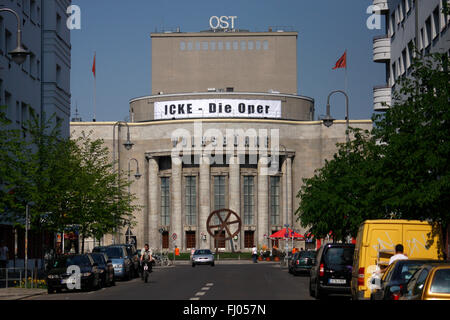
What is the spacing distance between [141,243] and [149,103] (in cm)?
1943

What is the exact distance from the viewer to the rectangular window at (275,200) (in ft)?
409

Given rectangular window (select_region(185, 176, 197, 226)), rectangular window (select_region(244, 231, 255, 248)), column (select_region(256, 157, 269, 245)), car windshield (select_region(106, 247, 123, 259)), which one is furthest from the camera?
rectangular window (select_region(244, 231, 255, 248))

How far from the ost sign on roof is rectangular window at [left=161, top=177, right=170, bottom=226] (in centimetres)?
898

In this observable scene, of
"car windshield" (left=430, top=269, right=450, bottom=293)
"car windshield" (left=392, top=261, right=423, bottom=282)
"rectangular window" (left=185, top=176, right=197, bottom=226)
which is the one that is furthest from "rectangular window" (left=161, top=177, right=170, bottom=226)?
"car windshield" (left=430, top=269, right=450, bottom=293)

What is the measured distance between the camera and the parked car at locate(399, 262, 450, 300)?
1218 centimetres

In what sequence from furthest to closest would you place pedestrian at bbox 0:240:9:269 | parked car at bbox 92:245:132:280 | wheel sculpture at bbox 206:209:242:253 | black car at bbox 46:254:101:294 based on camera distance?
wheel sculpture at bbox 206:209:242:253, parked car at bbox 92:245:132:280, pedestrian at bbox 0:240:9:269, black car at bbox 46:254:101:294

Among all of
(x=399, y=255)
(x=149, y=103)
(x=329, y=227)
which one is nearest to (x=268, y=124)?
(x=149, y=103)

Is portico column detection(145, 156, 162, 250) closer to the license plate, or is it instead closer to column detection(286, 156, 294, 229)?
column detection(286, 156, 294, 229)

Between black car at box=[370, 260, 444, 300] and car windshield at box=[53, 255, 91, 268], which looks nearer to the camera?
black car at box=[370, 260, 444, 300]

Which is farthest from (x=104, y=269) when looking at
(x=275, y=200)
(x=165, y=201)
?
(x=165, y=201)

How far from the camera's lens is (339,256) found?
27906 mm

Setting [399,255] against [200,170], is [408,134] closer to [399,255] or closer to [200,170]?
[399,255]

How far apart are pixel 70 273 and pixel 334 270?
979 centimetres

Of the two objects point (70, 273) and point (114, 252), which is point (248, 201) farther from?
point (70, 273)
